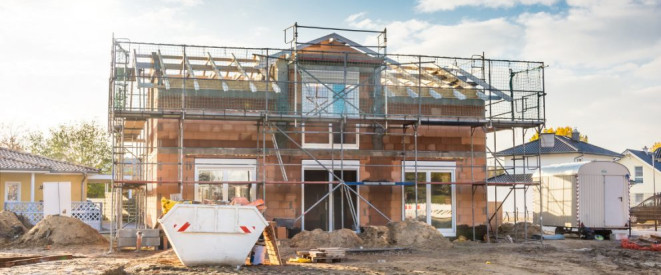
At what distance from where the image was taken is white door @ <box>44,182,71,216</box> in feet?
83.5

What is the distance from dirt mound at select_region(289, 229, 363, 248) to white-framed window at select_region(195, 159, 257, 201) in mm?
2114

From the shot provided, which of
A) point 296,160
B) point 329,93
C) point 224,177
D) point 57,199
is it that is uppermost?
point 329,93

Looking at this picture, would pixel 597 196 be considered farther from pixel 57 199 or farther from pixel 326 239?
pixel 57 199

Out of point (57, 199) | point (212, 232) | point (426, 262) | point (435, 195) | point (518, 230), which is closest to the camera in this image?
point (212, 232)

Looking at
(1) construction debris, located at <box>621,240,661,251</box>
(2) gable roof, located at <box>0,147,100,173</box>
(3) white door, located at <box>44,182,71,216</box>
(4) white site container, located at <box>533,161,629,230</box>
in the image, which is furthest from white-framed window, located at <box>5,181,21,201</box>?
(1) construction debris, located at <box>621,240,661,251</box>

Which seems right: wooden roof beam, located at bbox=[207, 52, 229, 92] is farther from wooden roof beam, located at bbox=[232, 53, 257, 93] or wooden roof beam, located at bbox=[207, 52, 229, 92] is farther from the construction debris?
the construction debris

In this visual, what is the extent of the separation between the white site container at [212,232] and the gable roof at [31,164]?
1765cm

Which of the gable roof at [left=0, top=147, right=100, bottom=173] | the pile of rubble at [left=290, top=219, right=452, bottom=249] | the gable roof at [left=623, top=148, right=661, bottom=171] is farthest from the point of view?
the gable roof at [left=623, top=148, right=661, bottom=171]

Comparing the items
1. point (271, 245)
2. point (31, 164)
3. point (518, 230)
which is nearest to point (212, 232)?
point (271, 245)

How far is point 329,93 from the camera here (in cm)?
2216

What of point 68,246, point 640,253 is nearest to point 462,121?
point 640,253

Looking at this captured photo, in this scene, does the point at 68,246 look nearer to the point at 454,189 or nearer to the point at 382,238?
the point at 382,238

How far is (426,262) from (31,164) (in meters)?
21.0

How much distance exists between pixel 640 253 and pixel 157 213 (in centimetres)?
1340
